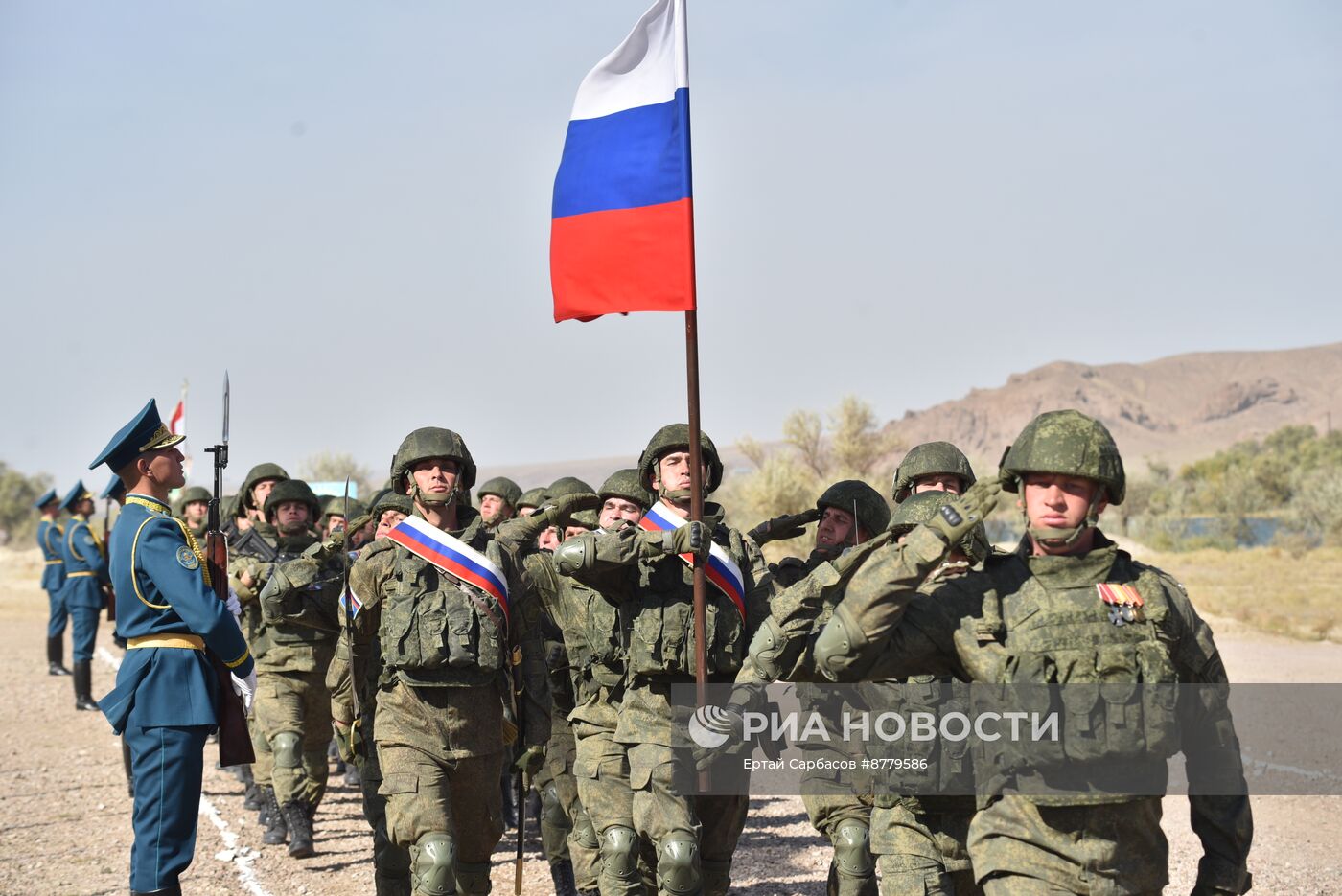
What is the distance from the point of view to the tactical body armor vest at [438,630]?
6.80 meters

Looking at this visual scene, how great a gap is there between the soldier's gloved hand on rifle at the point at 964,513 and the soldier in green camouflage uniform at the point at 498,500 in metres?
7.37

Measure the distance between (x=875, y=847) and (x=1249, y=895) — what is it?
3532 millimetres

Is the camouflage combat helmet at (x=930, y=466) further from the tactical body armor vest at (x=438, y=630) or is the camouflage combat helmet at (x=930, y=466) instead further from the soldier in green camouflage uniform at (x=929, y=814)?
the tactical body armor vest at (x=438, y=630)

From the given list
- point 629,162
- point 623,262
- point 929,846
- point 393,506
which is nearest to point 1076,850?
point 929,846

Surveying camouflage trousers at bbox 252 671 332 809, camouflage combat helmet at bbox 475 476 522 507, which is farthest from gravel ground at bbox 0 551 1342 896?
camouflage combat helmet at bbox 475 476 522 507

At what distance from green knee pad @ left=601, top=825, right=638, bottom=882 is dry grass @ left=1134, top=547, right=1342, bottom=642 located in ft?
59.1

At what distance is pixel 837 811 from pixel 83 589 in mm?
12946

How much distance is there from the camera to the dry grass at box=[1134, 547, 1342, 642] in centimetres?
2289

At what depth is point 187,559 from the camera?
252 inches

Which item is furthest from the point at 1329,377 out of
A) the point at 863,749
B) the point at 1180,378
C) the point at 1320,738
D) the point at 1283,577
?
the point at 863,749

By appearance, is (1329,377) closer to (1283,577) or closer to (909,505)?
(1283,577)

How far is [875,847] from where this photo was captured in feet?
19.4

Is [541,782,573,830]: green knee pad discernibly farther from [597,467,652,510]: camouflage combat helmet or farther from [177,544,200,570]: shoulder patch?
[177,544,200,570]: shoulder patch

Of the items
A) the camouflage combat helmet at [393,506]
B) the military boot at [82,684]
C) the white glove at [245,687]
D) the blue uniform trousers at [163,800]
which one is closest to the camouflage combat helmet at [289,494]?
the camouflage combat helmet at [393,506]
